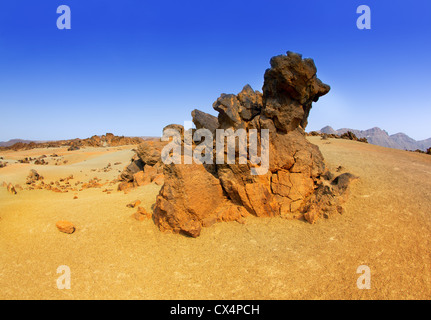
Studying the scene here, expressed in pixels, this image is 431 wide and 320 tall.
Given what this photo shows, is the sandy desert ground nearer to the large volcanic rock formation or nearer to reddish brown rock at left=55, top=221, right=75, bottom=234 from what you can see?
reddish brown rock at left=55, top=221, right=75, bottom=234

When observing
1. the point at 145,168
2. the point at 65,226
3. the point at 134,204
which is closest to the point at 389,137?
the point at 145,168

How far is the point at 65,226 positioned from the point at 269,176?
510 centimetres

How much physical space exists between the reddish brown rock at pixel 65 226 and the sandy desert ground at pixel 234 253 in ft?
0.48

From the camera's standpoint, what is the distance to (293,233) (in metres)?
5.18

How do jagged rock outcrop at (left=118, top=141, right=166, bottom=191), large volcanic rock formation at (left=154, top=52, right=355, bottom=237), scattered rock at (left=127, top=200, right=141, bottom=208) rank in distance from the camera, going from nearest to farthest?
large volcanic rock formation at (left=154, top=52, right=355, bottom=237) < scattered rock at (left=127, top=200, right=141, bottom=208) < jagged rock outcrop at (left=118, top=141, right=166, bottom=191)

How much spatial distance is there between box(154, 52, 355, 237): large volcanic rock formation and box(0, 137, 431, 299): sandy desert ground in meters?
0.37

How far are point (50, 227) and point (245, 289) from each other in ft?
15.9

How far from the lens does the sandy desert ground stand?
3844 millimetres

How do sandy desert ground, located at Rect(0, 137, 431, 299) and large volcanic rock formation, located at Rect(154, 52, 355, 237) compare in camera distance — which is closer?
sandy desert ground, located at Rect(0, 137, 431, 299)

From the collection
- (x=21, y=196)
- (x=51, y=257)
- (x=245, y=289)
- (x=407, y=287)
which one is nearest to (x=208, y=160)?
(x=245, y=289)

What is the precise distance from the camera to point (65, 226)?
18.3 ft

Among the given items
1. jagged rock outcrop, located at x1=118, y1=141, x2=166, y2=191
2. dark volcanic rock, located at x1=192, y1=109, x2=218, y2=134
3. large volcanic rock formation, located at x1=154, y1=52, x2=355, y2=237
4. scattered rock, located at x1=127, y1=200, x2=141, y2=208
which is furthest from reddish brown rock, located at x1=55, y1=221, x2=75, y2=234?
dark volcanic rock, located at x1=192, y1=109, x2=218, y2=134

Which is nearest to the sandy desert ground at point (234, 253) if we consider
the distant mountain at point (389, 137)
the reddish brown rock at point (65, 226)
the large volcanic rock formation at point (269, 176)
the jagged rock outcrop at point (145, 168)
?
the reddish brown rock at point (65, 226)
